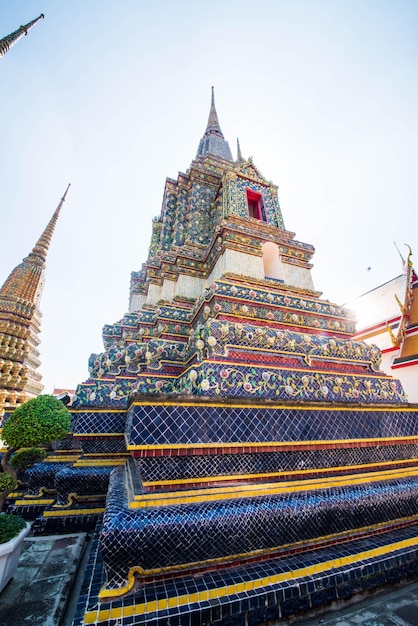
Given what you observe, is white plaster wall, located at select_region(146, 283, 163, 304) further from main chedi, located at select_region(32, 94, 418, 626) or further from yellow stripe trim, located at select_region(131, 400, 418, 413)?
yellow stripe trim, located at select_region(131, 400, 418, 413)

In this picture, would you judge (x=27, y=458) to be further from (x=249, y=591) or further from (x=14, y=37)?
(x=14, y=37)

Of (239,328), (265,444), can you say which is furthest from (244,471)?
(239,328)

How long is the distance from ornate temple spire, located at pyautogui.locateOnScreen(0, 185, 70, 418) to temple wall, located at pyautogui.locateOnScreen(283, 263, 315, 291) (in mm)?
12745

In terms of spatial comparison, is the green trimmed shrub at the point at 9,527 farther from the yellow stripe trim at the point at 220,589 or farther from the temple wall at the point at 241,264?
the temple wall at the point at 241,264

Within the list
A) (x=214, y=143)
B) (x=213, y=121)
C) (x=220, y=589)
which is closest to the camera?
(x=220, y=589)

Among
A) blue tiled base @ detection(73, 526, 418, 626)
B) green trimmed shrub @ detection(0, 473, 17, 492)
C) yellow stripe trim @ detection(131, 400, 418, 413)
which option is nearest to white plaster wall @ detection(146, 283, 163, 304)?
yellow stripe trim @ detection(131, 400, 418, 413)

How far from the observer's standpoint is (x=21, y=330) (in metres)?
14.1

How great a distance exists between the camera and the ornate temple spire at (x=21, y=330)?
1273 cm

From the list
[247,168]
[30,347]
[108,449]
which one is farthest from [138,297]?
[30,347]

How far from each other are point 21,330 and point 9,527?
14.1m

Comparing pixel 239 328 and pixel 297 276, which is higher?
pixel 297 276

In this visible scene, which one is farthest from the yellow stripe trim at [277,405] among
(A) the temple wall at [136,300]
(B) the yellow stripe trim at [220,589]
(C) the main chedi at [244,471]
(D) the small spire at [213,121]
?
(D) the small spire at [213,121]

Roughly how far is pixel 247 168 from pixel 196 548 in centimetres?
880

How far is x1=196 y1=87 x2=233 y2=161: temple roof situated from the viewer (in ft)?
40.2
